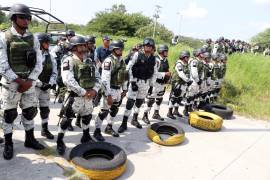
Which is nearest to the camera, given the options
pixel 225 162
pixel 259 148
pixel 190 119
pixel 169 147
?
pixel 225 162

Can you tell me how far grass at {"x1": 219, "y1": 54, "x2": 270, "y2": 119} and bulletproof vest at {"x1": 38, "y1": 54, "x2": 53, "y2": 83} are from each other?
7126 mm

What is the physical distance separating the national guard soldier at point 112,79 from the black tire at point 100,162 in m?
0.86

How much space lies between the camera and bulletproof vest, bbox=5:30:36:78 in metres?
4.46

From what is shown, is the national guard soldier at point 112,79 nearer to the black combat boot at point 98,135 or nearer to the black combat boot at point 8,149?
the black combat boot at point 98,135

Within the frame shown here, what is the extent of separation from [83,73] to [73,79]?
0.21m

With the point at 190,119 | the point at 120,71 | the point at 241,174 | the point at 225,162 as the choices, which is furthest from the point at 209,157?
the point at 120,71

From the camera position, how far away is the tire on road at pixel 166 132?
6457mm

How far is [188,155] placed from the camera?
613 centimetres

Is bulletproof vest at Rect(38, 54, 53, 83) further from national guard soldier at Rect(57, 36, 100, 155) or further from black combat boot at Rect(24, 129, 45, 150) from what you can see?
black combat boot at Rect(24, 129, 45, 150)

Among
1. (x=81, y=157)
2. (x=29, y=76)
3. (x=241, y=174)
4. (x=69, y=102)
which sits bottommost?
(x=241, y=174)

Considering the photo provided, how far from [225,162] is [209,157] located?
332 millimetres

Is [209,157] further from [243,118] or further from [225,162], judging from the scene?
[243,118]

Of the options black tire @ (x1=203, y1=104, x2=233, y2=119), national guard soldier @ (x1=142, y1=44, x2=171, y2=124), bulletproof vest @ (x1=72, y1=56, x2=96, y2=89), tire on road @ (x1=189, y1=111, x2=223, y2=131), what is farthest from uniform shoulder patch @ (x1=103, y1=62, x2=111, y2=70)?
black tire @ (x1=203, y1=104, x2=233, y2=119)

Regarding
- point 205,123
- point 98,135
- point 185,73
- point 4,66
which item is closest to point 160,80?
point 185,73
